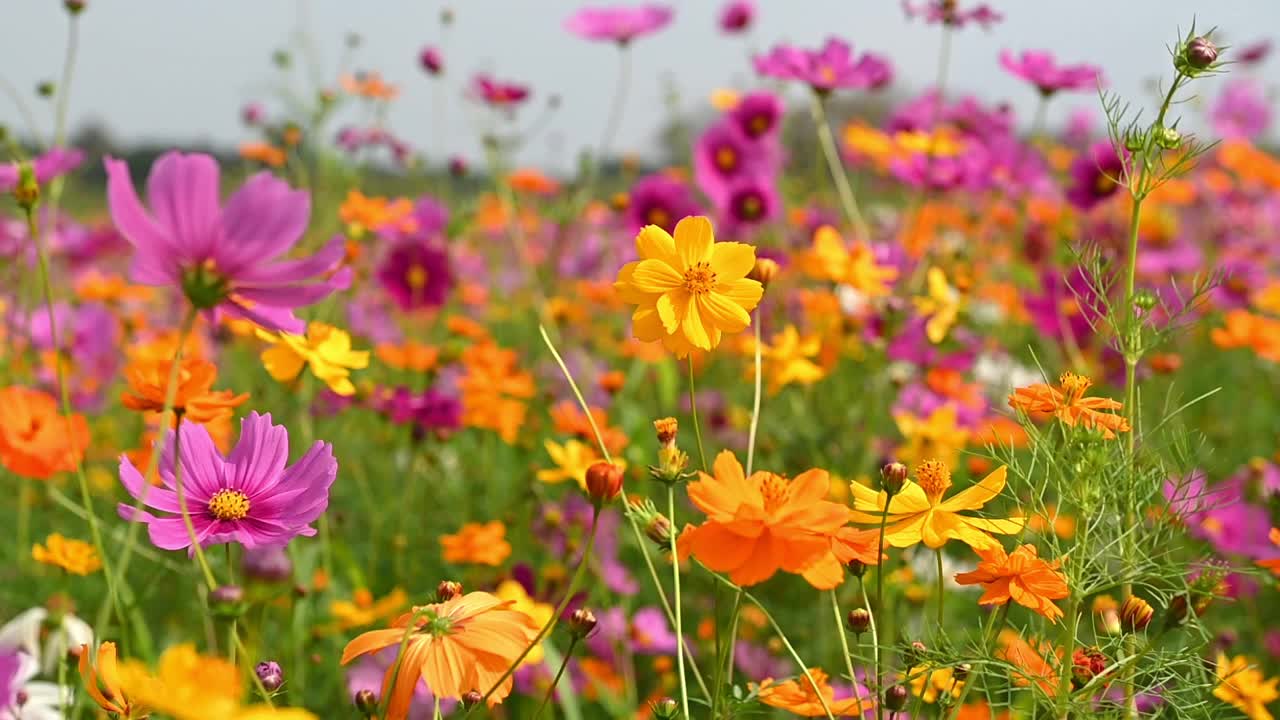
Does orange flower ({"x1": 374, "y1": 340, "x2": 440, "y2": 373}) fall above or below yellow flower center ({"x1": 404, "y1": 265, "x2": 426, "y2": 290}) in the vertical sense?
above

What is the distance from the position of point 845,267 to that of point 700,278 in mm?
814

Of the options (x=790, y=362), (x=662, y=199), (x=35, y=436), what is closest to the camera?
(x=35, y=436)

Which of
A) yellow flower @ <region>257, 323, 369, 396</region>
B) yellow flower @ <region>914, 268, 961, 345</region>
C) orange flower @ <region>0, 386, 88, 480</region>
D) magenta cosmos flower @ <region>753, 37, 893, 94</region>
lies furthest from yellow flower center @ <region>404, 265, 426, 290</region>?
orange flower @ <region>0, 386, 88, 480</region>

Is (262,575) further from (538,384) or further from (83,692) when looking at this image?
(538,384)

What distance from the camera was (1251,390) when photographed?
7.72 feet

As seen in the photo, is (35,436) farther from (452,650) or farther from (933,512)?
(933,512)

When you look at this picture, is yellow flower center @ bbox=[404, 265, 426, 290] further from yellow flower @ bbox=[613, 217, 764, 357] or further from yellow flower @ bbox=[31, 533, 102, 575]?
yellow flower @ bbox=[613, 217, 764, 357]

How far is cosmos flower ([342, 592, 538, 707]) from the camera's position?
0.47m

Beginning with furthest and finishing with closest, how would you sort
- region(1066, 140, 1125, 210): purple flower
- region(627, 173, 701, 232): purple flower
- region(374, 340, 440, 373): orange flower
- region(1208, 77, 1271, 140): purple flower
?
1. region(1208, 77, 1271, 140): purple flower
2. region(627, 173, 701, 232): purple flower
3. region(1066, 140, 1125, 210): purple flower
4. region(374, 340, 440, 373): orange flower

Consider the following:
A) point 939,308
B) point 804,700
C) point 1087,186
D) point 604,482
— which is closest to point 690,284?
point 604,482

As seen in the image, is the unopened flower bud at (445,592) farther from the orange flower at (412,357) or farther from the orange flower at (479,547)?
the orange flower at (412,357)

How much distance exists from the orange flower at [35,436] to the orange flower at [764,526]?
384 millimetres

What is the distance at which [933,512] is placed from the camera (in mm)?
558

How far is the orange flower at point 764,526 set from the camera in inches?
18.0
